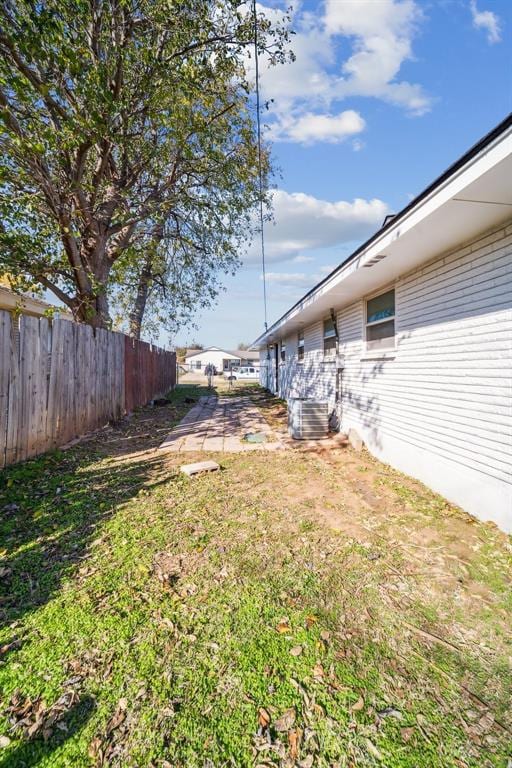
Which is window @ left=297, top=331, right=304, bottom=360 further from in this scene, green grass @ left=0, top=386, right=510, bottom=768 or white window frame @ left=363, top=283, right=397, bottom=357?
green grass @ left=0, top=386, right=510, bottom=768

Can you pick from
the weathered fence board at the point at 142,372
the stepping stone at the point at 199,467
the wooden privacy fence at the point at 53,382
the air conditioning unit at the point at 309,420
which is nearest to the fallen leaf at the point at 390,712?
the stepping stone at the point at 199,467

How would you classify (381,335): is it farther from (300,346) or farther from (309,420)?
(300,346)

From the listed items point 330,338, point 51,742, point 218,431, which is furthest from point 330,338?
point 51,742

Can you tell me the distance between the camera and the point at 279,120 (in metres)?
8.34

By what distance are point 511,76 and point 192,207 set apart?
7.53 metres

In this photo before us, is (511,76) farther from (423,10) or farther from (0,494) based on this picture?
(0,494)

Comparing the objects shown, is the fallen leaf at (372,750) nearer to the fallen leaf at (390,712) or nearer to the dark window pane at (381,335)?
the fallen leaf at (390,712)

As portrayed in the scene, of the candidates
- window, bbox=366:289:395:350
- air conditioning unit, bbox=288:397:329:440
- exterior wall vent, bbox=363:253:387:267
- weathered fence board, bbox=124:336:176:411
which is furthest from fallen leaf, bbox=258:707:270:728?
weathered fence board, bbox=124:336:176:411

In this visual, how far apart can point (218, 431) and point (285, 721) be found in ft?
19.5

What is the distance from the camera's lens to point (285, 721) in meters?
1.43

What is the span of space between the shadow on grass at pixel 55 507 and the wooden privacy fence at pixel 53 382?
1.09 ft

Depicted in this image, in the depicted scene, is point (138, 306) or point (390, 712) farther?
point (138, 306)

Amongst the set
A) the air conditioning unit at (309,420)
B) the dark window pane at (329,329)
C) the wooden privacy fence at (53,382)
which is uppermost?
the dark window pane at (329,329)

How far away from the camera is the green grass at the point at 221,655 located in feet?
4.42
